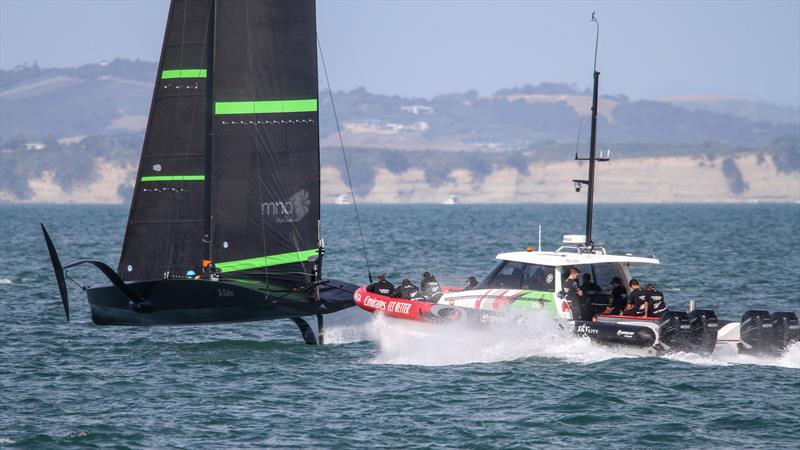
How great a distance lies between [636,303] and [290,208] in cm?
767

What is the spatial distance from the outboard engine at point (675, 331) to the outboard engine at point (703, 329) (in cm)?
7

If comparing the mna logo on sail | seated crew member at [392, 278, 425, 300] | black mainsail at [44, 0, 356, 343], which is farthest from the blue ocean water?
the mna logo on sail

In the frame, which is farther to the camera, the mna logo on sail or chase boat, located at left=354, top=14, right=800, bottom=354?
the mna logo on sail

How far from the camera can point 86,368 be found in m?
23.2

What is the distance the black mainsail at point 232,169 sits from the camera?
Answer: 2509 centimetres

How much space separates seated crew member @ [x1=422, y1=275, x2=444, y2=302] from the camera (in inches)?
1030

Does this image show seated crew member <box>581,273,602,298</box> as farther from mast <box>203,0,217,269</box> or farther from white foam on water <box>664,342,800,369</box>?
mast <box>203,0,217,269</box>

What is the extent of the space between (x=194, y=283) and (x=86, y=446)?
7.40 meters

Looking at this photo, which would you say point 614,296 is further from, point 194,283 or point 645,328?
point 194,283

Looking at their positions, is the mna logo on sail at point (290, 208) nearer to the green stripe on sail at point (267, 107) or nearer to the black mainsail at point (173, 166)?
the black mainsail at point (173, 166)

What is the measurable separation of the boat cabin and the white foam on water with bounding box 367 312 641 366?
0.54m

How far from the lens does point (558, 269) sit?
24.1 m

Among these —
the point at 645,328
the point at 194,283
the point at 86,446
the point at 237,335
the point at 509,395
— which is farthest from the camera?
the point at 237,335

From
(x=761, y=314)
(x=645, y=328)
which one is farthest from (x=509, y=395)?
(x=761, y=314)
